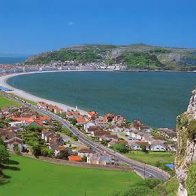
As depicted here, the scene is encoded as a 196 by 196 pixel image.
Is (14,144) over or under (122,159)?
over

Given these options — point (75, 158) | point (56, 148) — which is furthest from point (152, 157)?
point (56, 148)

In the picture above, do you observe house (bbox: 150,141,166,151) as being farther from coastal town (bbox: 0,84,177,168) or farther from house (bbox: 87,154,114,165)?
house (bbox: 87,154,114,165)

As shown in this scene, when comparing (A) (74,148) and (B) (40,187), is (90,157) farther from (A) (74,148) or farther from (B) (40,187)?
(B) (40,187)

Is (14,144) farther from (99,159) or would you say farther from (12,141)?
(99,159)

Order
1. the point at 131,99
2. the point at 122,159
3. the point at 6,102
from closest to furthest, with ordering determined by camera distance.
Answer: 1. the point at 122,159
2. the point at 6,102
3. the point at 131,99

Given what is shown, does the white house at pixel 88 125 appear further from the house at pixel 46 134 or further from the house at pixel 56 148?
the house at pixel 56 148

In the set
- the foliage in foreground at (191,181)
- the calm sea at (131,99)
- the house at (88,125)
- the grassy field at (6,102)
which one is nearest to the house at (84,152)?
the house at (88,125)

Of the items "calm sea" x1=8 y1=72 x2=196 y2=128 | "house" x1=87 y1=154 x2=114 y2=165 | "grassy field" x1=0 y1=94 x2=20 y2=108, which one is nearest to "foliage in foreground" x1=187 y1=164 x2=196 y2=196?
"house" x1=87 y1=154 x2=114 y2=165
